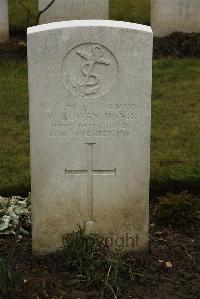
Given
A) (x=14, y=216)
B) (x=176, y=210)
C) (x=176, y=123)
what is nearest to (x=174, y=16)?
(x=176, y=123)

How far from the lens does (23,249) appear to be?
5.27 meters

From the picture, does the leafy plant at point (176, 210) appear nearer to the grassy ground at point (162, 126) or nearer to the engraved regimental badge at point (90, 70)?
the grassy ground at point (162, 126)

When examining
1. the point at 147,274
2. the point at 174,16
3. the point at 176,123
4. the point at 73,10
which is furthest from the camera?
the point at 73,10

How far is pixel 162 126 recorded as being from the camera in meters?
8.16

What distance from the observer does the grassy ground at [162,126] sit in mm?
6461

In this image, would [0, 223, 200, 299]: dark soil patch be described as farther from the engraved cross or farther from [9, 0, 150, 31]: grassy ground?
[9, 0, 150, 31]: grassy ground

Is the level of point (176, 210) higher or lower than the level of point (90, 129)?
lower

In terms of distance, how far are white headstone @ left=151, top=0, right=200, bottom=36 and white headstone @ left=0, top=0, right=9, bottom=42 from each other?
2.45m

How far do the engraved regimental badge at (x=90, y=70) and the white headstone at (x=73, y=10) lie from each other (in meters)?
6.90

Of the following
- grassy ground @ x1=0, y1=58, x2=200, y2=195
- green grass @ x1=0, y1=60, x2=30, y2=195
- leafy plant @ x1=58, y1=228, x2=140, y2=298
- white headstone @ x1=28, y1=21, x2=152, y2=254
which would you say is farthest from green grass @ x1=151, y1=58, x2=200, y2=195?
leafy plant @ x1=58, y1=228, x2=140, y2=298

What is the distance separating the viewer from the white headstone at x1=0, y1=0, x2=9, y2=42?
1113 cm

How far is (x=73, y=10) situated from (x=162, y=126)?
4242mm

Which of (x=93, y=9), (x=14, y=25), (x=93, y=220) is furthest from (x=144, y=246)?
(x=14, y=25)

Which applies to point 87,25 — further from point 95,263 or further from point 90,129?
point 95,263
